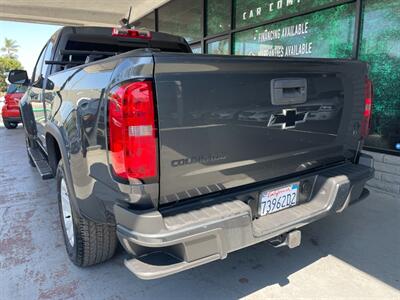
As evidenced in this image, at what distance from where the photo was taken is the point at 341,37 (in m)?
4.62

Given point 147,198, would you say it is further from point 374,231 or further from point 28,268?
point 374,231

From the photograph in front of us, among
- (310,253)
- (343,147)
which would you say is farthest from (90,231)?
(343,147)

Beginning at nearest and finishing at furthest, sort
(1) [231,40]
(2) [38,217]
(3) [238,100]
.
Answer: (3) [238,100] → (2) [38,217] → (1) [231,40]

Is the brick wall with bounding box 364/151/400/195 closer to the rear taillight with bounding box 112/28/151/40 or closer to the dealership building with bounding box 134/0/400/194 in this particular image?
the dealership building with bounding box 134/0/400/194

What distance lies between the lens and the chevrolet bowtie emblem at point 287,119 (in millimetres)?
2051

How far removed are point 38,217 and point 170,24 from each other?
7663 millimetres

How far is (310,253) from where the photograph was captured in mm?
2773

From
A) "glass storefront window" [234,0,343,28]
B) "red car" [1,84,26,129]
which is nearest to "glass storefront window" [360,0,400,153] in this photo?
"glass storefront window" [234,0,343,28]

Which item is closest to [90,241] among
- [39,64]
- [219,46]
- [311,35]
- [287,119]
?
[287,119]

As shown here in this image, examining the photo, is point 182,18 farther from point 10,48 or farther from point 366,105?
point 10,48

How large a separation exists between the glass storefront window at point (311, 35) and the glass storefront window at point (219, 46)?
2.58 feet

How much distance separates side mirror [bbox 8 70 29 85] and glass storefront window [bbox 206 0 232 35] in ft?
13.7

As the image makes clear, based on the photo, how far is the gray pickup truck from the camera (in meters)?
1.65

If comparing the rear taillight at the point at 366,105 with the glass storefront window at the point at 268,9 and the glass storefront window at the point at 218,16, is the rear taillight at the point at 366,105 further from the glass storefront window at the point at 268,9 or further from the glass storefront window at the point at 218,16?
the glass storefront window at the point at 218,16
